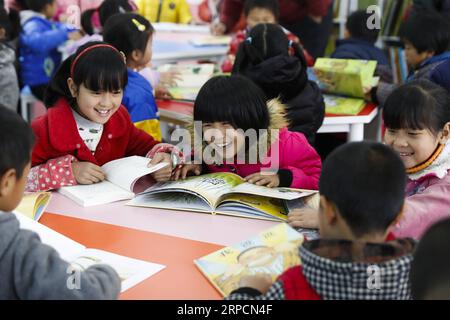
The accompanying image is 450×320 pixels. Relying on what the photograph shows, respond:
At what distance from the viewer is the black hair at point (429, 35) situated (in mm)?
2766

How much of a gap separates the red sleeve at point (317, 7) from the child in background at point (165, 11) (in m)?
1.30

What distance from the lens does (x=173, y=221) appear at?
4.81ft

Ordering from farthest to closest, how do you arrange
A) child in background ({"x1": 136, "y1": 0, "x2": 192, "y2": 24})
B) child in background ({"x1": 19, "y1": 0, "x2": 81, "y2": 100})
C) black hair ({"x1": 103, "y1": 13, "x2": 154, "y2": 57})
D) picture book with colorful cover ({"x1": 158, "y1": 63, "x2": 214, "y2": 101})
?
1. child in background ({"x1": 136, "y1": 0, "x2": 192, "y2": 24})
2. child in background ({"x1": 19, "y1": 0, "x2": 81, "y2": 100})
3. picture book with colorful cover ({"x1": 158, "y1": 63, "x2": 214, "y2": 101})
4. black hair ({"x1": 103, "y1": 13, "x2": 154, "y2": 57})

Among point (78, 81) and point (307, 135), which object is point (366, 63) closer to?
point (307, 135)

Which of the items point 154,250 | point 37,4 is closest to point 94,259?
point 154,250

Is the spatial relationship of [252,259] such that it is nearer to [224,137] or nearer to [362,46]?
[224,137]

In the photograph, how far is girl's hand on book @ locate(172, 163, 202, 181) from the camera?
176 centimetres

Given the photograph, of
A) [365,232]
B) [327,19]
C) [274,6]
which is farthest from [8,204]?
[327,19]

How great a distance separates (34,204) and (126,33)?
1177 mm

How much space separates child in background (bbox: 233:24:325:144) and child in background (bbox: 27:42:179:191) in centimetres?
54

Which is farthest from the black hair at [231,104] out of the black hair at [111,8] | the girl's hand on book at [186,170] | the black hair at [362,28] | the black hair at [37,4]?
the black hair at [37,4]

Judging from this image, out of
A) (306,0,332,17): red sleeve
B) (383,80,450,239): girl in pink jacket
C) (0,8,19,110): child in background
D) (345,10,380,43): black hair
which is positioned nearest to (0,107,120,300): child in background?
(383,80,450,239): girl in pink jacket

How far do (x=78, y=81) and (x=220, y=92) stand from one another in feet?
1.41

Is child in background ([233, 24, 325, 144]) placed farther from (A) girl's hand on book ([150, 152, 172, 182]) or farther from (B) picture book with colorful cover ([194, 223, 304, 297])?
(B) picture book with colorful cover ([194, 223, 304, 297])
